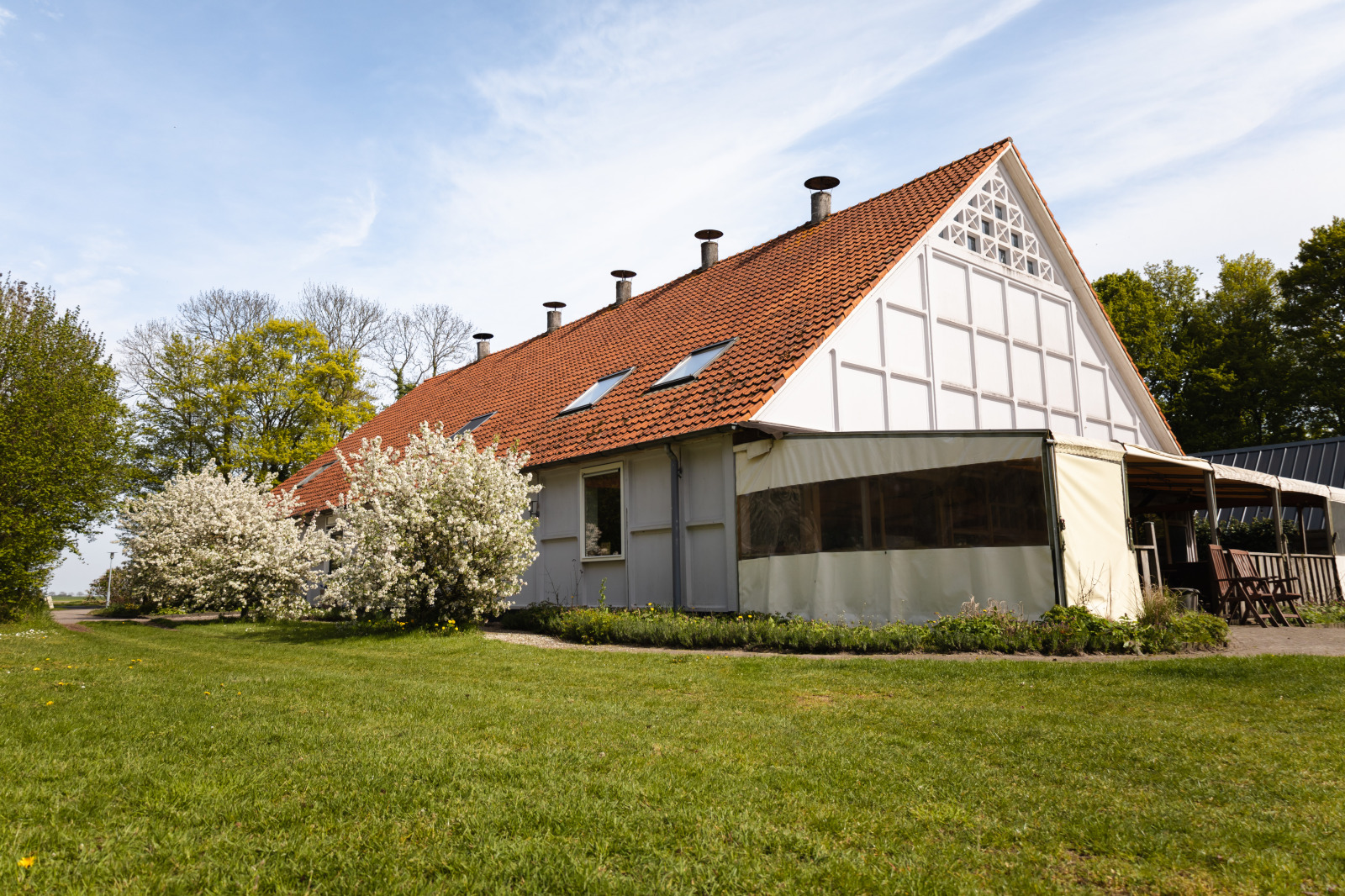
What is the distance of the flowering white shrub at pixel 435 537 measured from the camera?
42.6 feet

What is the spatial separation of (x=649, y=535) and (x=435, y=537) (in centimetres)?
353

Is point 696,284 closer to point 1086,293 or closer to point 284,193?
point 1086,293

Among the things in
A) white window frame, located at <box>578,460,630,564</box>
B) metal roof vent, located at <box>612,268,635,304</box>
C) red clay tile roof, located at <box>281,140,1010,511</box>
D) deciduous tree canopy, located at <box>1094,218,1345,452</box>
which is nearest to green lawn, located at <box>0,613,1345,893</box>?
red clay tile roof, located at <box>281,140,1010,511</box>

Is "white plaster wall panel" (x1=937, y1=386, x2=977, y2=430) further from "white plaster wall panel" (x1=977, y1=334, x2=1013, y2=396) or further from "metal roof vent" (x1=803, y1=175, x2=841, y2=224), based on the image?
"metal roof vent" (x1=803, y1=175, x2=841, y2=224)

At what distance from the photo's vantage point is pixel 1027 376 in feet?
57.7

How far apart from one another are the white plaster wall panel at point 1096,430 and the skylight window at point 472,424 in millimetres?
13254

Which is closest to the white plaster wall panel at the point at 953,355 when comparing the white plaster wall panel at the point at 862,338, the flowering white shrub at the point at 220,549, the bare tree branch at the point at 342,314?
the white plaster wall panel at the point at 862,338

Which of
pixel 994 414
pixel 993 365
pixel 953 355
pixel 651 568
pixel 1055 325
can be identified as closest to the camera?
pixel 651 568

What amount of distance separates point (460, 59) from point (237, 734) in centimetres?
876

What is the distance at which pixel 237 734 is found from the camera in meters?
5.48

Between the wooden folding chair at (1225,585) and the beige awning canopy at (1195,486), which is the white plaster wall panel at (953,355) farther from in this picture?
the wooden folding chair at (1225,585)

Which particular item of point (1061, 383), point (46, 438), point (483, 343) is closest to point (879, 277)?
point (1061, 383)

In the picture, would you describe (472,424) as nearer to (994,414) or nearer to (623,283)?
(623,283)

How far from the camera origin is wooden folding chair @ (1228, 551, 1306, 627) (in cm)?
1311
